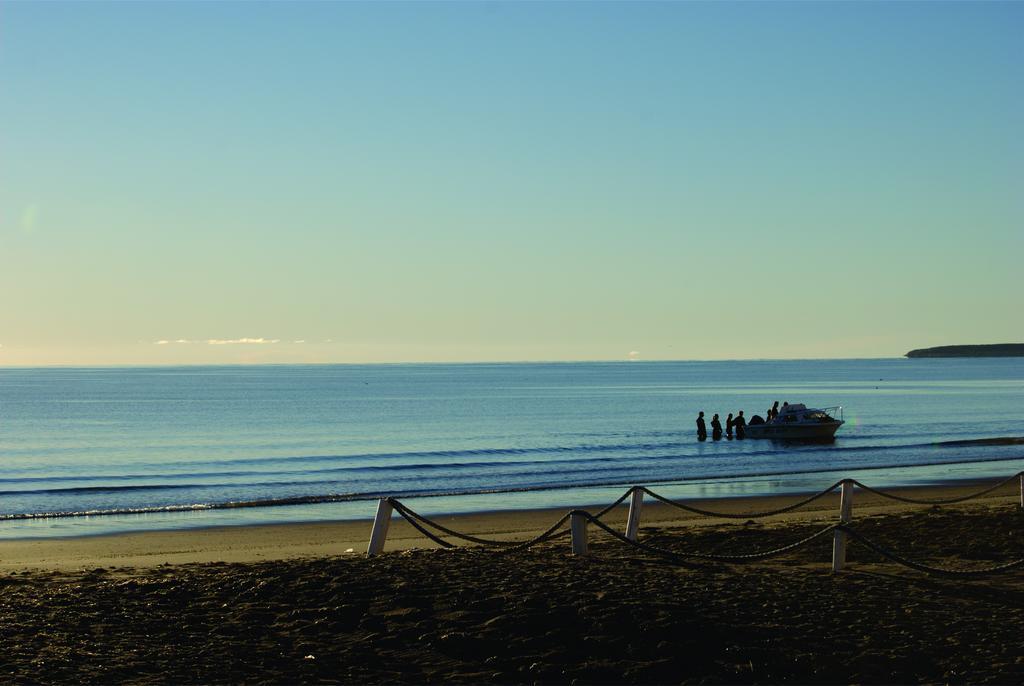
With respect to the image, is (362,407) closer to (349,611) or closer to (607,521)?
(607,521)

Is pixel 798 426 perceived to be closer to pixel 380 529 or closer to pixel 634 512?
pixel 634 512

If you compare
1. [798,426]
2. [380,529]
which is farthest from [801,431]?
[380,529]

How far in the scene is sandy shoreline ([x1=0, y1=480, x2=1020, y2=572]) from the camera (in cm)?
1928

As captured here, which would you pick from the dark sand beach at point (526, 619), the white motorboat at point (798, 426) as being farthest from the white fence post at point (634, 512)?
the white motorboat at point (798, 426)

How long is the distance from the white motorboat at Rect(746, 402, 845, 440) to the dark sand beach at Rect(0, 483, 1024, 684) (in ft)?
143

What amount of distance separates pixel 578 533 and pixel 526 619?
15.7 ft

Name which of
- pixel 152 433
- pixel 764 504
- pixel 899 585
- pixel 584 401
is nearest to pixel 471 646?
pixel 899 585

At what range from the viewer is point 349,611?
1229 cm

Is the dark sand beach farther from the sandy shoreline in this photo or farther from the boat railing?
the boat railing

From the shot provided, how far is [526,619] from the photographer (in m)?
11.6

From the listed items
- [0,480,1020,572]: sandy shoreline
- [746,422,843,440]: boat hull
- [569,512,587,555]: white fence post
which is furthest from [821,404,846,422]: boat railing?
[569,512,587,555]: white fence post

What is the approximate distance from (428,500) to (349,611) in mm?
19557

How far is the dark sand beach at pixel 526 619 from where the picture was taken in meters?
9.89

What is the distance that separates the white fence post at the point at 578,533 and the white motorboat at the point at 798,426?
46478 mm
